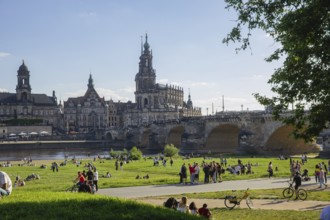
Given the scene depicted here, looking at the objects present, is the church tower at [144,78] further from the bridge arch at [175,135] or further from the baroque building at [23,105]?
the bridge arch at [175,135]

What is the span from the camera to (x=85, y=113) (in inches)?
6590

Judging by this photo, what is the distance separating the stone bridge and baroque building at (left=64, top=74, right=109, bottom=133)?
129ft

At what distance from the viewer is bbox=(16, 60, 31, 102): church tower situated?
529 feet

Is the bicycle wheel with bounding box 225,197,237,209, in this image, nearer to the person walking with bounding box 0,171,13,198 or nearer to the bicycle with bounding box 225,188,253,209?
the bicycle with bounding box 225,188,253,209

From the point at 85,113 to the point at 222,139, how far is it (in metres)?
85.0

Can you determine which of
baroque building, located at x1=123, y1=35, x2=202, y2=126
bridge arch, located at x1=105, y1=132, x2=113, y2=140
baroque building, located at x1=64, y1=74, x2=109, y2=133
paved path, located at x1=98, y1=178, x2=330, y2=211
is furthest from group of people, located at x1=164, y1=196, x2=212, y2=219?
baroque building, located at x1=64, y1=74, x2=109, y2=133

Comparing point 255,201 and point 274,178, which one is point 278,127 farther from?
point 255,201

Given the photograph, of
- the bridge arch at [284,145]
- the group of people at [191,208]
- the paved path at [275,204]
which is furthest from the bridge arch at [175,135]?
the group of people at [191,208]

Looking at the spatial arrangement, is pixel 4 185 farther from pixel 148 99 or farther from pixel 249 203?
pixel 148 99

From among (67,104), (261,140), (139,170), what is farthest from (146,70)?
(139,170)

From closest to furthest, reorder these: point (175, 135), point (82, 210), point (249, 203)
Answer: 1. point (82, 210)
2. point (249, 203)
3. point (175, 135)

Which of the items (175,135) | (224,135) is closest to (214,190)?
(224,135)

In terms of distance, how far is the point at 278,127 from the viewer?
238ft

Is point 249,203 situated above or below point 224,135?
below
